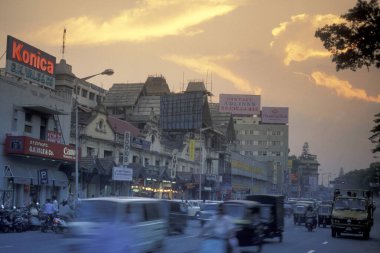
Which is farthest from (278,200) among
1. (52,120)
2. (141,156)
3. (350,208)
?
(141,156)

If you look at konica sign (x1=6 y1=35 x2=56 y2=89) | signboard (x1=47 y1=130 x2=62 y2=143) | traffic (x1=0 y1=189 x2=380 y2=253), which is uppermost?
konica sign (x1=6 y1=35 x2=56 y2=89)

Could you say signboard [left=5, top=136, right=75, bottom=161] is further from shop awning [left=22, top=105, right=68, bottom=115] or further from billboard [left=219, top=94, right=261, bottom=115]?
billboard [left=219, top=94, right=261, bottom=115]

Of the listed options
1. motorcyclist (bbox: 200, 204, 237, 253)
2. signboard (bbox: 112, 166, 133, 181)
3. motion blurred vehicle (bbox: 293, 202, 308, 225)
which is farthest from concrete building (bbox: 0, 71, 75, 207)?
motorcyclist (bbox: 200, 204, 237, 253)

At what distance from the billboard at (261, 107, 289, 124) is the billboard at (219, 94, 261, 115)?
1504cm

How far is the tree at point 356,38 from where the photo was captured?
1997 cm

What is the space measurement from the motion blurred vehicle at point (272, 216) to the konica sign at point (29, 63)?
2025 cm

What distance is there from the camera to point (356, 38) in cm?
2038

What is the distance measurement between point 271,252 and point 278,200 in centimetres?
753

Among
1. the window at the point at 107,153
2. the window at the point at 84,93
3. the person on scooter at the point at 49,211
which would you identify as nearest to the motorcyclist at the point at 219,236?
the person on scooter at the point at 49,211

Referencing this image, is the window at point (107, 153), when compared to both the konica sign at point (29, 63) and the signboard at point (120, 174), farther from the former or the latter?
the konica sign at point (29, 63)

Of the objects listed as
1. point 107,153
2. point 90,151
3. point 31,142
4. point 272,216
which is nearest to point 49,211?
point 31,142

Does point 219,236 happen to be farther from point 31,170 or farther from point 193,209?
point 193,209

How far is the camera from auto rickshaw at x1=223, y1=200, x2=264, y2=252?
20969 millimetres

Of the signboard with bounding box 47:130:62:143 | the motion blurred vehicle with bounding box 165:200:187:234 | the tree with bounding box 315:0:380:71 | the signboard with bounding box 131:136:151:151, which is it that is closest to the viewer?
the tree with bounding box 315:0:380:71
